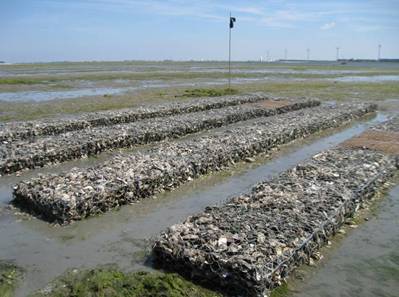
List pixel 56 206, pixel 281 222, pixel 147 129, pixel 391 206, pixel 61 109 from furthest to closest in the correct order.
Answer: pixel 61 109, pixel 147 129, pixel 391 206, pixel 56 206, pixel 281 222

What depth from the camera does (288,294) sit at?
7332 millimetres

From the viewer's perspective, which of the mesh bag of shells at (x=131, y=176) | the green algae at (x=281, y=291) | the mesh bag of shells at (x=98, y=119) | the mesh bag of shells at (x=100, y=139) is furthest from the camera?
the mesh bag of shells at (x=98, y=119)

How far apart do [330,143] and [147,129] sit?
27.7 feet

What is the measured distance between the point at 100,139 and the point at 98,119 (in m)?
5.49

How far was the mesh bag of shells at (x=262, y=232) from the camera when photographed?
7281 millimetres

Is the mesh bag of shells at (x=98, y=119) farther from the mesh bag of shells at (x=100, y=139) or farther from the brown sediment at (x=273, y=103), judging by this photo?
the mesh bag of shells at (x=100, y=139)

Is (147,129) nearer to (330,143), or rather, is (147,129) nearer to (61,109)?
(330,143)

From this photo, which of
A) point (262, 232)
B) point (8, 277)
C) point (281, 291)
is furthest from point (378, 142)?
point (8, 277)

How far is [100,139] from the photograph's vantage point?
17.7 m

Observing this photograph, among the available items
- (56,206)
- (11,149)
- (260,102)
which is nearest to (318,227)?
(56,206)

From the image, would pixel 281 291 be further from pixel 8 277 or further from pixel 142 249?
pixel 8 277

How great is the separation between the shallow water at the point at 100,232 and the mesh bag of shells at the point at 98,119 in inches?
230

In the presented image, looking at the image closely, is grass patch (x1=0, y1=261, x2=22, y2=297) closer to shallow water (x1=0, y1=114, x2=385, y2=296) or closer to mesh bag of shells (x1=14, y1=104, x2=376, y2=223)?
shallow water (x1=0, y1=114, x2=385, y2=296)

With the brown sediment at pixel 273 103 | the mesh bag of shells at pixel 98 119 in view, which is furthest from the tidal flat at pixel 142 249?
the brown sediment at pixel 273 103
